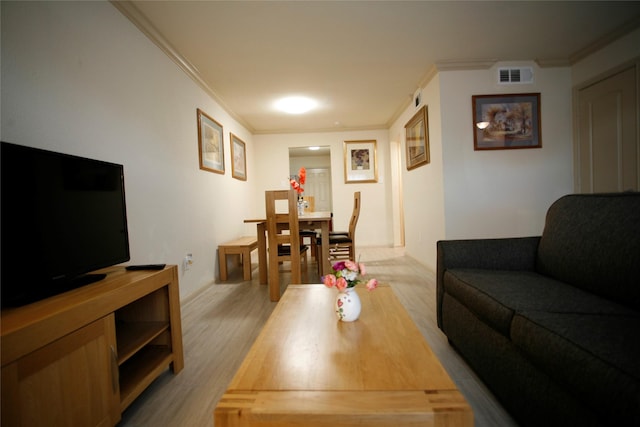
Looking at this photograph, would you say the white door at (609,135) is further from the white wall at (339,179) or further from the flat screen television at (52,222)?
the flat screen television at (52,222)

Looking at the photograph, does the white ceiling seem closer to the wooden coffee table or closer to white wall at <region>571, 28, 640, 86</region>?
white wall at <region>571, 28, 640, 86</region>

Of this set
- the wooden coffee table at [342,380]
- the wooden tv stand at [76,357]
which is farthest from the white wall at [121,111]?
the wooden coffee table at [342,380]

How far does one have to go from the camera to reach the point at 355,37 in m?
2.51

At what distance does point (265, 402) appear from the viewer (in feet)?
2.44

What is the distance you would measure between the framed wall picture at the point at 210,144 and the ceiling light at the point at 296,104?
3.16ft

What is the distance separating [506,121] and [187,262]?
3765 mm

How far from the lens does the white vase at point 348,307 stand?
1232mm

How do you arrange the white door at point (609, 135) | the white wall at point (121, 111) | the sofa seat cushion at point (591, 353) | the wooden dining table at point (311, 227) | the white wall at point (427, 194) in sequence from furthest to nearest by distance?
the white wall at point (427, 194)
the wooden dining table at point (311, 227)
the white door at point (609, 135)
the white wall at point (121, 111)
the sofa seat cushion at point (591, 353)

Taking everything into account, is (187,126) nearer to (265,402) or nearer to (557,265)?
(265,402)

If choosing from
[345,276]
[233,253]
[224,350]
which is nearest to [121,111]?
[224,350]

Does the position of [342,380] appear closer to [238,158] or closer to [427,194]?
[427,194]

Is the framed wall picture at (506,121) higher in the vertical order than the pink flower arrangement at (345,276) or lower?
higher

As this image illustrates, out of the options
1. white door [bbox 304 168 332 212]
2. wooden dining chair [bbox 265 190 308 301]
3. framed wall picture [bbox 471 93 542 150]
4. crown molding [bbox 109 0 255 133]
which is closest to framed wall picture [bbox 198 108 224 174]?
crown molding [bbox 109 0 255 133]

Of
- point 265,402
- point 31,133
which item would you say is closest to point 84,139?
point 31,133
